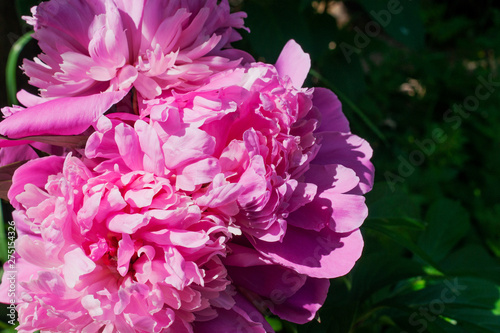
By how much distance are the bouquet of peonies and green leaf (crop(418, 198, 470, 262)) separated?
65 cm

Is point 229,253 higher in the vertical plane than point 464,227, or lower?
higher

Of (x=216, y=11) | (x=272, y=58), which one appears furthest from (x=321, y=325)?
(x=272, y=58)

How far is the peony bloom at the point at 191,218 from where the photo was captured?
402 millimetres

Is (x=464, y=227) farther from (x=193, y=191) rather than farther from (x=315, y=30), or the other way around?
(x=193, y=191)

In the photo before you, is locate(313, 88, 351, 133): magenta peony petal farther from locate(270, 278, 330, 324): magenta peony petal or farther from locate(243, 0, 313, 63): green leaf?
locate(243, 0, 313, 63): green leaf

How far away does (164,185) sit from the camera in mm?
415

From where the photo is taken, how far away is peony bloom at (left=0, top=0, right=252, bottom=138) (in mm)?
435

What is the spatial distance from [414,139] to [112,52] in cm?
173

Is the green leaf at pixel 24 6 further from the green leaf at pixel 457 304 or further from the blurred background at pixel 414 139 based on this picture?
the green leaf at pixel 457 304

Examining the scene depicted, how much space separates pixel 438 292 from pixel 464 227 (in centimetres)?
36

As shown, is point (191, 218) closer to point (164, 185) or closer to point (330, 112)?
point (164, 185)

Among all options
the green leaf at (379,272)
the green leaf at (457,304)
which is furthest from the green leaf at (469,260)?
the green leaf at (379,272)

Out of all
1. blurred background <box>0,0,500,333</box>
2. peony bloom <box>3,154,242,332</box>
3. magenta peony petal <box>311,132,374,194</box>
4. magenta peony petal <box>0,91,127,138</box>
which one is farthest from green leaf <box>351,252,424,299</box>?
magenta peony petal <box>0,91,127,138</box>

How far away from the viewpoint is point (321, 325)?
0.59m
